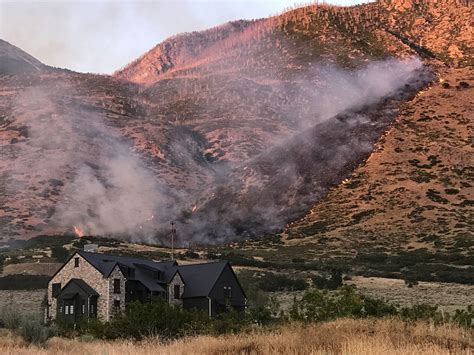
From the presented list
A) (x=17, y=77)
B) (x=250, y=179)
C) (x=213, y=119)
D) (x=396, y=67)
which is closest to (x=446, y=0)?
(x=396, y=67)

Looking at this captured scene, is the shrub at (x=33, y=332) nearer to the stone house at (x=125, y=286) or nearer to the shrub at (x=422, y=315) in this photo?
the shrub at (x=422, y=315)

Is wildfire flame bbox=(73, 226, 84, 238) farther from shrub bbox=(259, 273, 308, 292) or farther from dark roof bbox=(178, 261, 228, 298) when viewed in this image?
dark roof bbox=(178, 261, 228, 298)

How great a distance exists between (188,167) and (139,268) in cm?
9760

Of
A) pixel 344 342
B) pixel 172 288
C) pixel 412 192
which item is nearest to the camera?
pixel 344 342

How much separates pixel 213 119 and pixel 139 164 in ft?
134

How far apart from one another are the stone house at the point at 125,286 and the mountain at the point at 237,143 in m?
41.8

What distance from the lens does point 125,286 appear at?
47.2m

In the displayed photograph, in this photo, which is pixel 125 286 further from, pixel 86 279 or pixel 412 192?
pixel 412 192

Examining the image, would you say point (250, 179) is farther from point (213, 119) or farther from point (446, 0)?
point (446, 0)

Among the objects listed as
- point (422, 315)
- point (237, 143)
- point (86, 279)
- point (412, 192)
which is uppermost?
point (237, 143)

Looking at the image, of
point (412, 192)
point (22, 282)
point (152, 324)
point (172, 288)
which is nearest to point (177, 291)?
point (172, 288)

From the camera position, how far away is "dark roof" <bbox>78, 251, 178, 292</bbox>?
1841 inches

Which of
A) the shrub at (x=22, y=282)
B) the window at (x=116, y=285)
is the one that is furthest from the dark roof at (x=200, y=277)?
the shrub at (x=22, y=282)

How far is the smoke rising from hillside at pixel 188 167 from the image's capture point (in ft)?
359
